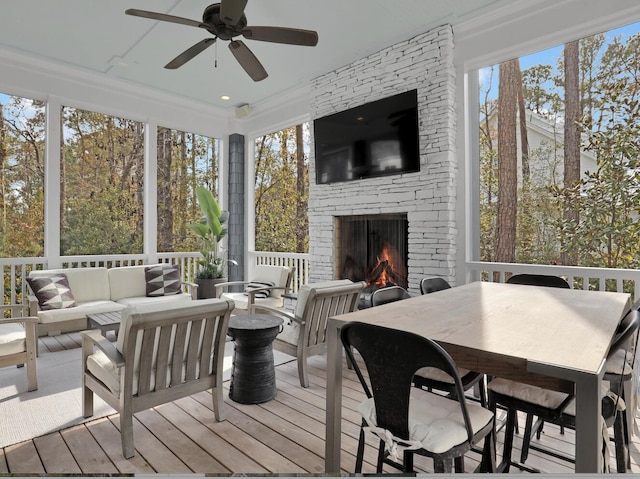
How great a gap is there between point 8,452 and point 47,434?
0.70 feet

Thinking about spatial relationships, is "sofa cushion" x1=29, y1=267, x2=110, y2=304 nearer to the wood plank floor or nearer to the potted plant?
the potted plant

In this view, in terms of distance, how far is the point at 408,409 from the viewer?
133 cm

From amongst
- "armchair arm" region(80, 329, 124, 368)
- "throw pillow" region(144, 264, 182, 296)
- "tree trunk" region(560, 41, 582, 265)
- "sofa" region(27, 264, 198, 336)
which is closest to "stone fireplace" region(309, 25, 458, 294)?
"tree trunk" region(560, 41, 582, 265)

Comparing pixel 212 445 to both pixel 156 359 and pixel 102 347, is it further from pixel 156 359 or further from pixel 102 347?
pixel 102 347

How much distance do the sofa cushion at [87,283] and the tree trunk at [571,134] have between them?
16.8ft

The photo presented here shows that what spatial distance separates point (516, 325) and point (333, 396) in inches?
33.6

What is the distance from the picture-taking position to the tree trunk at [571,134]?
11.9 feet

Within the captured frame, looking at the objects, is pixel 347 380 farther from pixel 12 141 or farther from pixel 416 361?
pixel 12 141

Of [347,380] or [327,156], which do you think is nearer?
[347,380]

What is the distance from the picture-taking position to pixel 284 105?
6172mm

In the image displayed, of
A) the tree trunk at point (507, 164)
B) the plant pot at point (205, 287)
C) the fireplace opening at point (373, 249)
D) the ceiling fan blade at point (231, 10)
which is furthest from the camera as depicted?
the plant pot at point (205, 287)

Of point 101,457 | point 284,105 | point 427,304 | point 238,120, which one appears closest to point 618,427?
point 427,304

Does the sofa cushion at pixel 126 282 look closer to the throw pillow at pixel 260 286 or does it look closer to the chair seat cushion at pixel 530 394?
the throw pillow at pixel 260 286

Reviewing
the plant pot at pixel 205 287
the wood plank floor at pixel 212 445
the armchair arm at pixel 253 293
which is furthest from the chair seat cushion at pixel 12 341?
the plant pot at pixel 205 287
